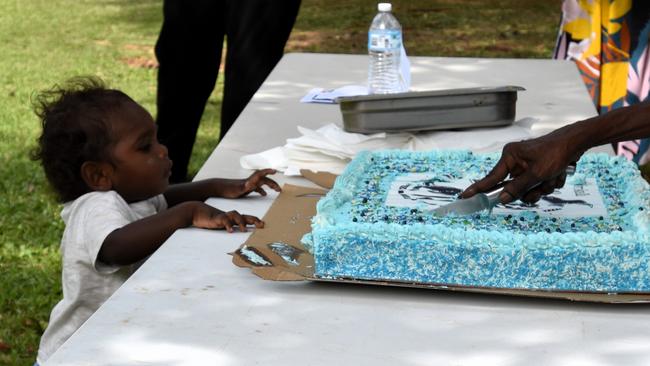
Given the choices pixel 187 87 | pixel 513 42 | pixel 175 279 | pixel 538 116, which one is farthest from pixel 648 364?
pixel 513 42

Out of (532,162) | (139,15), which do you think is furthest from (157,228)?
(139,15)

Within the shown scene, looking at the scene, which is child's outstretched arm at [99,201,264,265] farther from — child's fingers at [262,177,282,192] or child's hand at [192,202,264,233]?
child's fingers at [262,177,282,192]

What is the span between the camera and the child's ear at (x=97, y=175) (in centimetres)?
243

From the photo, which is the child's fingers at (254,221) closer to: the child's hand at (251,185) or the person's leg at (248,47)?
the child's hand at (251,185)

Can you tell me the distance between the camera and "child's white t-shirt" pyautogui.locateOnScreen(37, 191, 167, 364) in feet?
7.35

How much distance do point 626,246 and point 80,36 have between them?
769 cm

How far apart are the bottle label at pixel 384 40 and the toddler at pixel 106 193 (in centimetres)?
92

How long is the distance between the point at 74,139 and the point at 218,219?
0.44m

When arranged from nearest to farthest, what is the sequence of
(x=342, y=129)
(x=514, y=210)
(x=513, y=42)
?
(x=514, y=210) < (x=342, y=129) < (x=513, y=42)

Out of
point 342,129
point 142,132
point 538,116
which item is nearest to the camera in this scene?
point 142,132

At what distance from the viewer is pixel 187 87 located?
4.39m

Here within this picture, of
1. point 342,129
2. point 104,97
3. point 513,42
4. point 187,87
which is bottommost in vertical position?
point 513,42

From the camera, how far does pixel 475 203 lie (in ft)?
6.45

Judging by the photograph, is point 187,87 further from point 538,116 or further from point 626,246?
point 626,246
